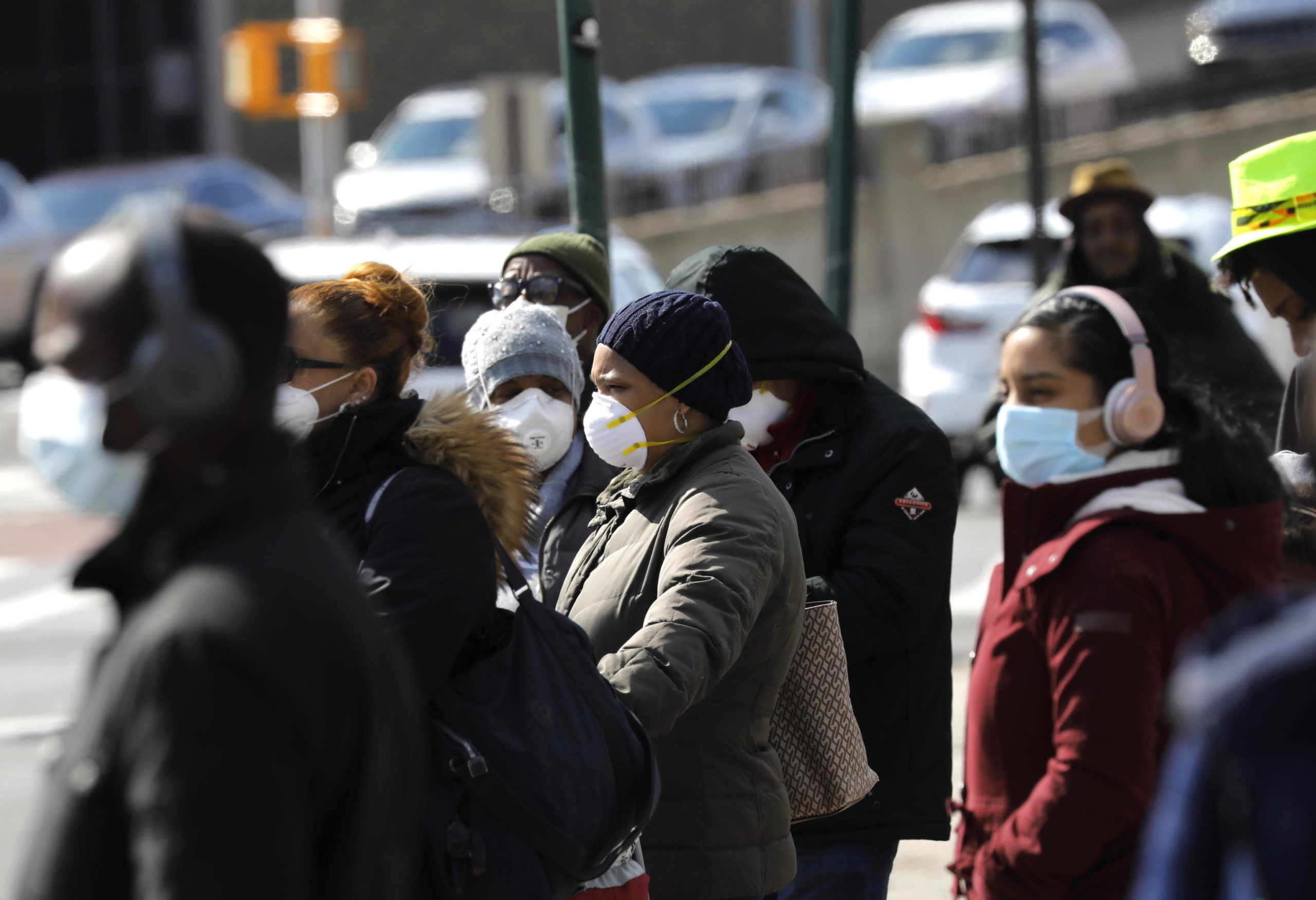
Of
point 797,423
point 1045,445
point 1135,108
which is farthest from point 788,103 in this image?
point 1045,445

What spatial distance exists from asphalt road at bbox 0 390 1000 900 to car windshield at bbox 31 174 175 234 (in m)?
3.24

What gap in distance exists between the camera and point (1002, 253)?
45.0 ft

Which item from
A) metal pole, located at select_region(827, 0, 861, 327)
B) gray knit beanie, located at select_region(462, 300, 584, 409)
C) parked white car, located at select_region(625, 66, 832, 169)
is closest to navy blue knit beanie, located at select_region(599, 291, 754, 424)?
gray knit beanie, located at select_region(462, 300, 584, 409)

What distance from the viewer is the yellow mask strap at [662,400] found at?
3.52m

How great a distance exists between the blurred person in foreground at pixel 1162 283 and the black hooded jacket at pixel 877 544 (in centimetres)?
154

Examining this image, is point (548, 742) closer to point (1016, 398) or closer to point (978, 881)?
point (978, 881)

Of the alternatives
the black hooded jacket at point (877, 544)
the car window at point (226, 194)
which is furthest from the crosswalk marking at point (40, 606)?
the car window at point (226, 194)

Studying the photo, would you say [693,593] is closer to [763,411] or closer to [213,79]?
[763,411]

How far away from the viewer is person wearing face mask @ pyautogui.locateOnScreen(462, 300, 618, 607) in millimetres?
4547

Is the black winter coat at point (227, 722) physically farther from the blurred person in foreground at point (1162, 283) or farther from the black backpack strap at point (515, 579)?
the blurred person in foreground at point (1162, 283)

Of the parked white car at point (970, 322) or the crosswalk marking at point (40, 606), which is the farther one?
the parked white car at point (970, 322)

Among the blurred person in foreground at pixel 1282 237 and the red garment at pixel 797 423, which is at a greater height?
the blurred person in foreground at pixel 1282 237

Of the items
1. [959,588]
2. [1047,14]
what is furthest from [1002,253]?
[1047,14]

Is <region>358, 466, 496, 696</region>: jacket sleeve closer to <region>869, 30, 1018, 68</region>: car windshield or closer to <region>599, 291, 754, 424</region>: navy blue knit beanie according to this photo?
<region>599, 291, 754, 424</region>: navy blue knit beanie
